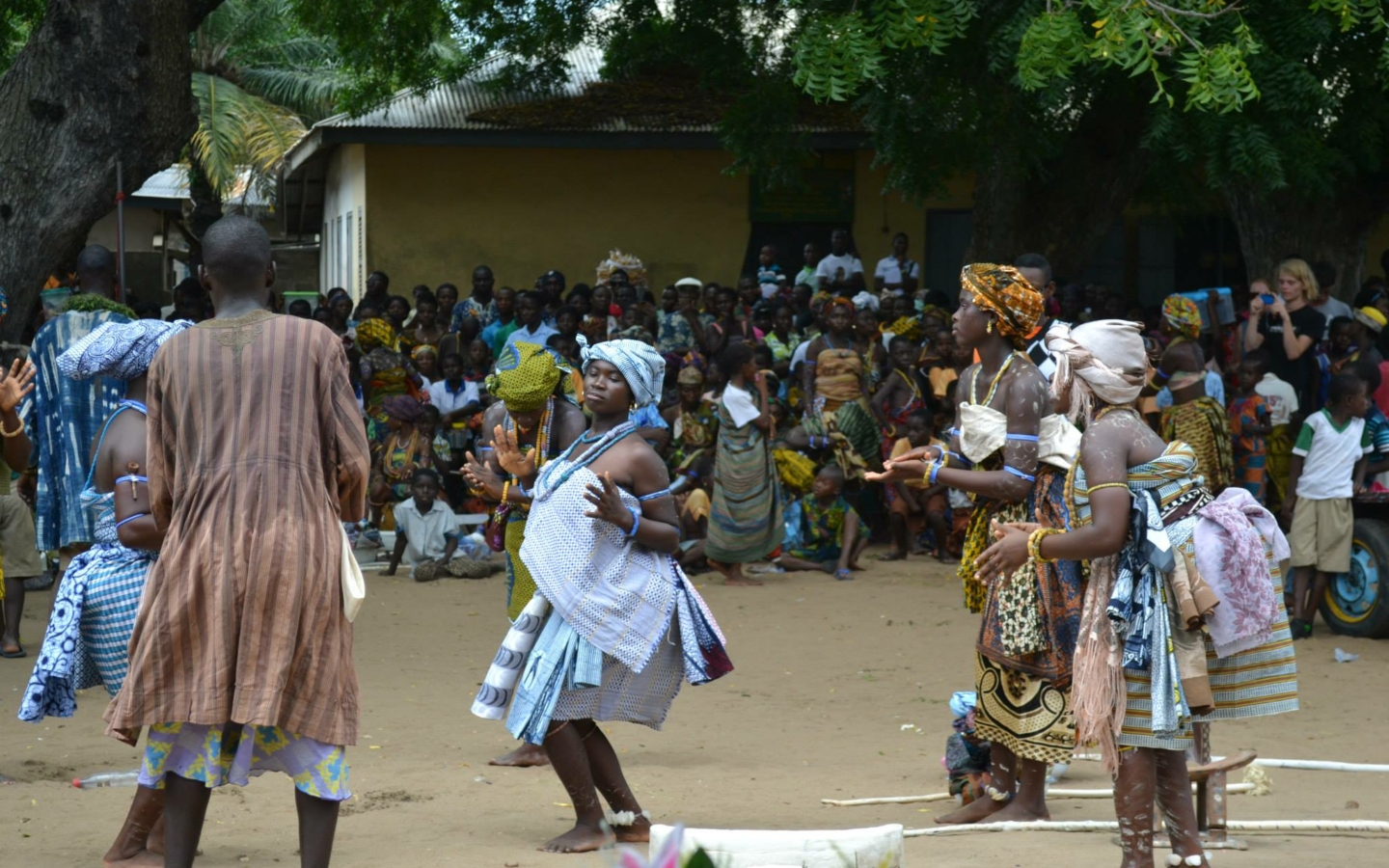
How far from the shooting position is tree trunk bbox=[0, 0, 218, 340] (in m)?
8.72

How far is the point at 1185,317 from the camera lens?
1025 cm

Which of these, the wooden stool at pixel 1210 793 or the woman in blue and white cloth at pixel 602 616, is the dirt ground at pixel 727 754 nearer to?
the wooden stool at pixel 1210 793

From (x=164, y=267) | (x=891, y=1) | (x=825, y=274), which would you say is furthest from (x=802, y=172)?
(x=164, y=267)

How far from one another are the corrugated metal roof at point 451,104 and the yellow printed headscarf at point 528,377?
11.2 metres

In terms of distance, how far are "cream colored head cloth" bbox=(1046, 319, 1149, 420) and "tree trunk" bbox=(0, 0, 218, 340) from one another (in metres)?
6.29

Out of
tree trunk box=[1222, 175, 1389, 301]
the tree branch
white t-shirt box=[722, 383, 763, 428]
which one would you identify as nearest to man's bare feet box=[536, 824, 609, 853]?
the tree branch

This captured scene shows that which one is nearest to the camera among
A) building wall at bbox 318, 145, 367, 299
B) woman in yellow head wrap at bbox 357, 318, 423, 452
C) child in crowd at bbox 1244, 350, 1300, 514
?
child in crowd at bbox 1244, 350, 1300, 514

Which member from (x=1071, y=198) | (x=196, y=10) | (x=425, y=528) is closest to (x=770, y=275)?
(x=1071, y=198)

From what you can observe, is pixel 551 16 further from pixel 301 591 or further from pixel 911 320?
pixel 301 591

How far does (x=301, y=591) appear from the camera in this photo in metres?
3.88

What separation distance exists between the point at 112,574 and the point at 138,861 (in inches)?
34.7

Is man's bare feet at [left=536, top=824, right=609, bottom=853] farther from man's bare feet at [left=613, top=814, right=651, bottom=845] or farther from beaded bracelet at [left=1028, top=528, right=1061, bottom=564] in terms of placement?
beaded bracelet at [left=1028, top=528, right=1061, bottom=564]

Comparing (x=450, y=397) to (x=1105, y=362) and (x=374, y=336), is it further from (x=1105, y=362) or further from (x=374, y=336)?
(x=1105, y=362)

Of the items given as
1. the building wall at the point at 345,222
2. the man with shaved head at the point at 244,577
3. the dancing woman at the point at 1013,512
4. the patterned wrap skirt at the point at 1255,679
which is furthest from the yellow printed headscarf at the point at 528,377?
the building wall at the point at 345,222
